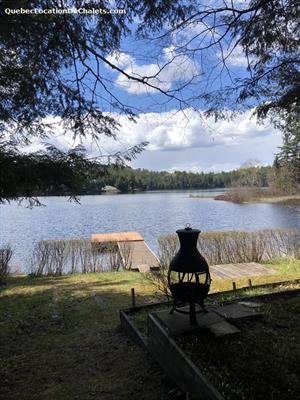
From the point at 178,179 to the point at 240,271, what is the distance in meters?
48.8

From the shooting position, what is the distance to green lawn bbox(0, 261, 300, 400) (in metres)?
2.83

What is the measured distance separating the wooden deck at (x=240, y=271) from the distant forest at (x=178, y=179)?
4.55 metres

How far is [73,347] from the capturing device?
12.9 feet

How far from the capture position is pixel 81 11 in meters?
3.21

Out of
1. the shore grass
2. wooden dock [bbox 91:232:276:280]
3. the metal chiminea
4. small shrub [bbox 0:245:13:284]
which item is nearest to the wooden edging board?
the metal chiminea

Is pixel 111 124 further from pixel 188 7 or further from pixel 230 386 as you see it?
pixel 230 386

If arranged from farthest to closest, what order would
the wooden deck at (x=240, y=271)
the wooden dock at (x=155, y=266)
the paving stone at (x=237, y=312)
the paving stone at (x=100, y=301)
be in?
the wooden dock at (x=155, y=266) < the wooden deck at (x=240, y=271) < the paving stone at (x=100, y=301) < the paving stone at (x=237, y=312)

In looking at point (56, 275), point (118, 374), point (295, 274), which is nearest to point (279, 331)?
point (118, 374)

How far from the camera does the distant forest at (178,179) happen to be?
359cm

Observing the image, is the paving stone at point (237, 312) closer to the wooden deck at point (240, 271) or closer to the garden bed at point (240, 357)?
the garden bed at point (240, 357)

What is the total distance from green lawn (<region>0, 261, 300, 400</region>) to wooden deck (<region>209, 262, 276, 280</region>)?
26.1 inches

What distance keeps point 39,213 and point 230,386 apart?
22.3m

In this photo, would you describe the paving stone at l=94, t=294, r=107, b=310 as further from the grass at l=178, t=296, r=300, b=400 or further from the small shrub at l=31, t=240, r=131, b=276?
the small shrub at l=31, t=240, r=131, b=276

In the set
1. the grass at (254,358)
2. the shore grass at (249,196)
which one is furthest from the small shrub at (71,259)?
the shore grass at (249,196)
